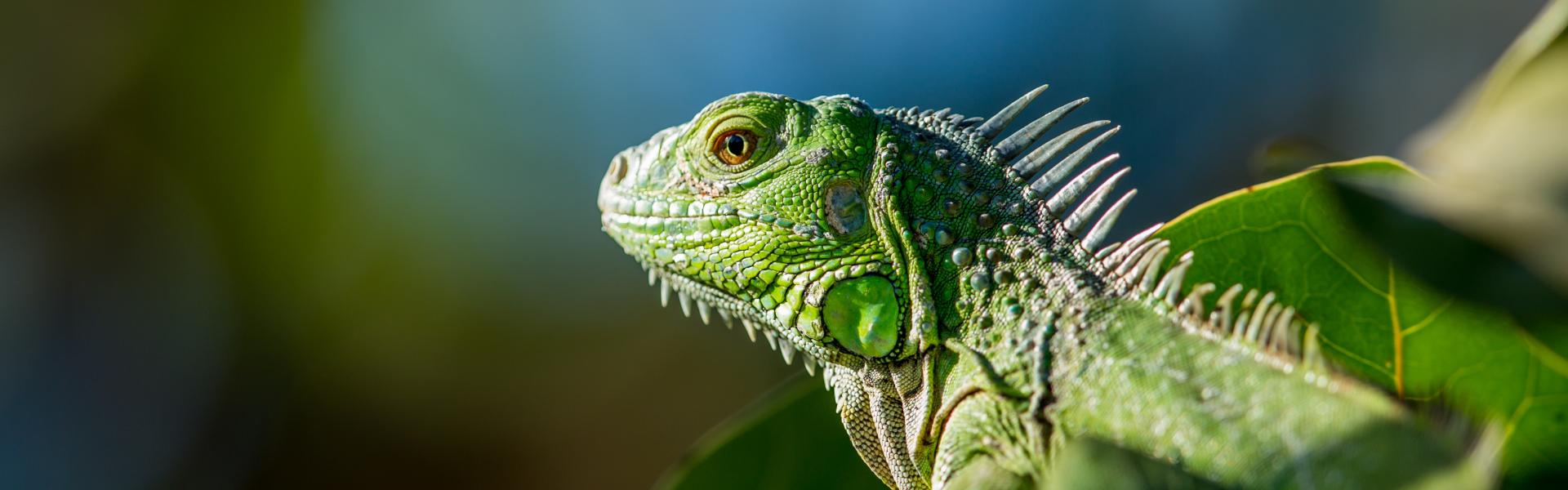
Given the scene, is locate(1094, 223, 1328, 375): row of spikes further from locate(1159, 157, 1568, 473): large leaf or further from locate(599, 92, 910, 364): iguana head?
locate(599, 92, 910, 364): iguana head

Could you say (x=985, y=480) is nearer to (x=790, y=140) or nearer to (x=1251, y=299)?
(x=1251, y=299)

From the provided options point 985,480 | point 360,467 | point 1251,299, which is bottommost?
point 360,467

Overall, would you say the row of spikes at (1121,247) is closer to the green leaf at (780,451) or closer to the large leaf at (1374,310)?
the large leaf at (1374,310)

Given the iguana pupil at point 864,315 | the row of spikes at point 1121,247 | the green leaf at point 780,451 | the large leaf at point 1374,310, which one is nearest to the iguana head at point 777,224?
the iguana pupil at point 864,315

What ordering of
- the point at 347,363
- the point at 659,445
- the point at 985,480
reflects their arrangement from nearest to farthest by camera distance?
1. the point at 985,480
2. the point at 659,445
3. the point at 347,363

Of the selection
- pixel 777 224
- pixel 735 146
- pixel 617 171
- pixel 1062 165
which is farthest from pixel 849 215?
pixel 617 171

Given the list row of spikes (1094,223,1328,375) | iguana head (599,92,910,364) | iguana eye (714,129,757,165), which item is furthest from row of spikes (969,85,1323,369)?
iguana eye (714,129,757,165)

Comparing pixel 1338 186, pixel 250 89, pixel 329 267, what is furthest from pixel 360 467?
pixel 1338 186
